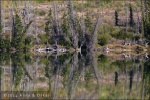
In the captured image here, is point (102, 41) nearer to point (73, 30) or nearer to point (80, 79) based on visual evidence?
point (73, 30)

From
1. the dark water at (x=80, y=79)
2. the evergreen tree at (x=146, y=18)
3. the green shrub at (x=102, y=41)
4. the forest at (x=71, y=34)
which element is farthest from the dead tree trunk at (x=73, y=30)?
the dark water at (x=80, y=79)

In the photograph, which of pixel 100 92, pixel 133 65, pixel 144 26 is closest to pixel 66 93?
pixel 100 92

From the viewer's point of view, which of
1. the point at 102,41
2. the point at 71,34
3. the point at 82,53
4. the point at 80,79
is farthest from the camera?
the point at 102,41

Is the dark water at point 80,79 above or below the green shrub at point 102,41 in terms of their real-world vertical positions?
above

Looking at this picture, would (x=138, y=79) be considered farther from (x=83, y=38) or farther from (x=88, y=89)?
(x=83, y=38)

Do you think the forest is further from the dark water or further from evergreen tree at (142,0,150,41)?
the dark water

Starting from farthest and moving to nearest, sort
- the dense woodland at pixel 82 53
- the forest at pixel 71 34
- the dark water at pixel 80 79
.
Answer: the forest at pixel 71 34, the dense woodland at pixel 82 53, the dark water at pixel 80 79

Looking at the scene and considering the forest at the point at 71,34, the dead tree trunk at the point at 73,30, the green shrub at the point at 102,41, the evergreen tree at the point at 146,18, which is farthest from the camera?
the evergreen tree at the point at 146,18

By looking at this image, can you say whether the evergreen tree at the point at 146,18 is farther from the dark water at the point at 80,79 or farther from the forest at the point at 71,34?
the dark water at the point at 80,79

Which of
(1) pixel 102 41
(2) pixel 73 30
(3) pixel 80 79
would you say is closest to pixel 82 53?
(2) pixel 73 30
